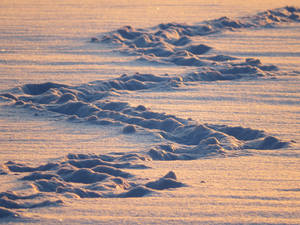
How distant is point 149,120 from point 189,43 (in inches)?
128

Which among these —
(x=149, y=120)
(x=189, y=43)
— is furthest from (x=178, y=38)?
(x=149, y=120)

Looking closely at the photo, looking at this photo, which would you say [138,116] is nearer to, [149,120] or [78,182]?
[149,120]

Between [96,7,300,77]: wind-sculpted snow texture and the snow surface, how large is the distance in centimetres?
2

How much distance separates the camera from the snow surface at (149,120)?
3237 mm

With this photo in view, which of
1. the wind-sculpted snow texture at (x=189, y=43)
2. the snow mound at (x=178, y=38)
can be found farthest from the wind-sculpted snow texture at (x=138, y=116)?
the snow mound at (x=178, y=38)

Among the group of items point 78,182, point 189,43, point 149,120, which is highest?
point 189,43

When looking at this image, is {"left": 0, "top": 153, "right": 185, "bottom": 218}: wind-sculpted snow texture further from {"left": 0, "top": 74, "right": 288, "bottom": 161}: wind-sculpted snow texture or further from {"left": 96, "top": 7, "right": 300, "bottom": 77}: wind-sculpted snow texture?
{"left": 96, "top": 7, "right": 300, "bottom": 77}: wind-sculpted snow texture

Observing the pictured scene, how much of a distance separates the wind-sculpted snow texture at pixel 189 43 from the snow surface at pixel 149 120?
0.07 feet

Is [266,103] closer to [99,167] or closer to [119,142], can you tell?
[119,142]

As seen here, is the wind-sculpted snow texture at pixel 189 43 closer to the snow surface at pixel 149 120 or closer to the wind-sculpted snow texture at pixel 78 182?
the snow surface at pixel 149 120

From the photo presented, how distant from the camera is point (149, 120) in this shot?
4.83 m

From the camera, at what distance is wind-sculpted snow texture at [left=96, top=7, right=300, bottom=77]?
261 inches

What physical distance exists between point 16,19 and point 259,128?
5.86 m

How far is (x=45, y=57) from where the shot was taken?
23.2ft
